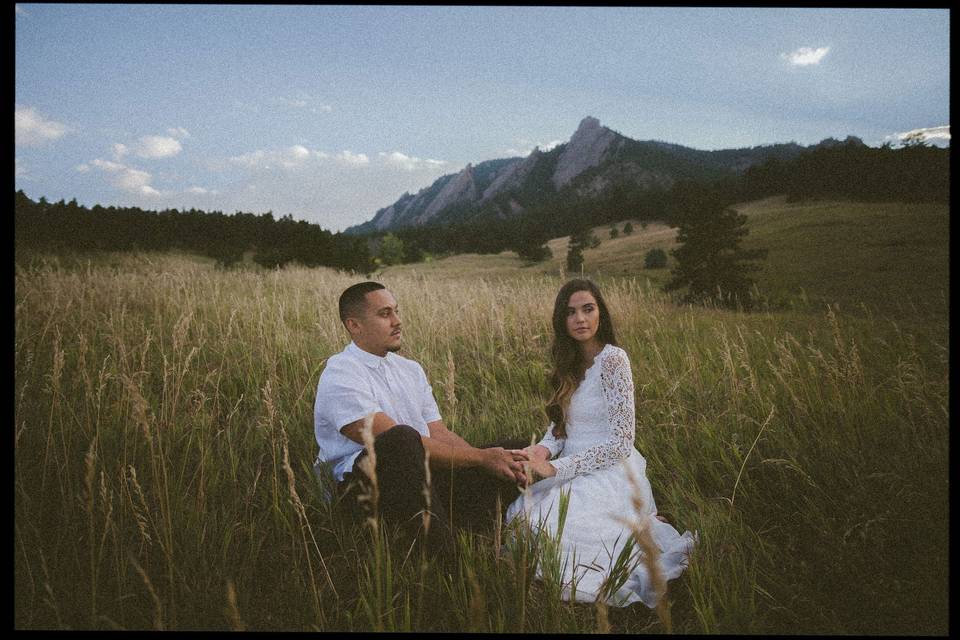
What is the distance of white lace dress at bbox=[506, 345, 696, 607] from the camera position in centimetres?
199

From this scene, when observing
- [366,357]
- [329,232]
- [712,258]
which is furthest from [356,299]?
[329,232]

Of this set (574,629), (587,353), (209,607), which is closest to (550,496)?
(574,629)

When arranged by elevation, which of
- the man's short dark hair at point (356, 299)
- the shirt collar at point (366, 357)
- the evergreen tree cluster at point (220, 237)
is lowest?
the shirt collar at point (366, 357)

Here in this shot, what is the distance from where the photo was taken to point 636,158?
124 metres

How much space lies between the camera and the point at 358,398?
2145 mm

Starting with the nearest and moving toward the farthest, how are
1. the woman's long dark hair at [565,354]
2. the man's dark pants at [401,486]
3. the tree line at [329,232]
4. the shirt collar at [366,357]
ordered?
the man's dark pants at [401,486] → the shirt collar at [366,357] → the woman's long dark hair at [565,354] → the tree line at [329,232]

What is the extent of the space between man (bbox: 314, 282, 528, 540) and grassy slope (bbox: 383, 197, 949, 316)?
200 inches

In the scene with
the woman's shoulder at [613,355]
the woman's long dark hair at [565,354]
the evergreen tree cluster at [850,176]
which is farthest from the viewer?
the evergreen tree cluster at [850,176]

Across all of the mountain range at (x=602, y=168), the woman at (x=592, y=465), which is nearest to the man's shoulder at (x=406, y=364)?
the woman at (x=592, y=465)

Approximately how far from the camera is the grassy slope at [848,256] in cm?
1165

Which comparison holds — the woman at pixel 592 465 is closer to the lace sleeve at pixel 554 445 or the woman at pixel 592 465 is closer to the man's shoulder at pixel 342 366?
the lace sleeve at pixel 554 445

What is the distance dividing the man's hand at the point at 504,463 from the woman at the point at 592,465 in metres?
0.08

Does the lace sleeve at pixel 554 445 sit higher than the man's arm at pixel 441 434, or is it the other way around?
the man's arm at pixel 441 434

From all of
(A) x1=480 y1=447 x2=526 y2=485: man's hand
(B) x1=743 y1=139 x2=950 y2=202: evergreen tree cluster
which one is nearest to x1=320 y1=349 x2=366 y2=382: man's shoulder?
(A) x1=480 y1=447 x2=526 y2=485: man's hand
